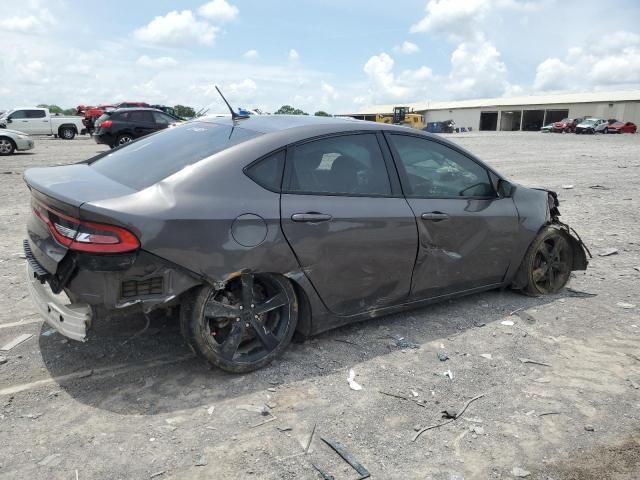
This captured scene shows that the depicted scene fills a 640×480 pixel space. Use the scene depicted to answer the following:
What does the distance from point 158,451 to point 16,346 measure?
1.67 metres

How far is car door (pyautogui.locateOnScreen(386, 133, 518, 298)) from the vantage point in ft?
12.8

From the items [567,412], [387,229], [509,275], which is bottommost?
[567,412]

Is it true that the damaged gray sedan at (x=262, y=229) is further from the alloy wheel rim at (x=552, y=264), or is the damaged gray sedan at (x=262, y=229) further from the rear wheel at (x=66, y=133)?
the rear wheel at (x=66, y=133)

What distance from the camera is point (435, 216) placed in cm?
391

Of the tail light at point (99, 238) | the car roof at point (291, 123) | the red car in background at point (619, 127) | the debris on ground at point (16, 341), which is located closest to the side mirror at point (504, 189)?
the car roof at point (291, 123)

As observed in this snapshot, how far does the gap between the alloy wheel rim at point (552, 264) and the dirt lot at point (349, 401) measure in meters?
0.35

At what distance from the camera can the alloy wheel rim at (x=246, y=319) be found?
3209 millimetres

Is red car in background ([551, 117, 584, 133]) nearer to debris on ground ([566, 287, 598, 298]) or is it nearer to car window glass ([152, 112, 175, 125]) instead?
car window glass ([152, 112, 175, 125])

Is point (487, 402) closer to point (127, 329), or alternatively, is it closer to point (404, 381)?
point (404, 381)

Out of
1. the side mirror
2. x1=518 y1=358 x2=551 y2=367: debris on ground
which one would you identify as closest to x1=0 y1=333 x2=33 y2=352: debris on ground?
x1=518 y1=358 x2=551 y2=367: debris on ground

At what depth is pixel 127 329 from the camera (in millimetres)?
3887

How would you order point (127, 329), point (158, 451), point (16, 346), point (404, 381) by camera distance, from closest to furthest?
point (158, 451), point (404, 381), point (16, 346), point (127, 329)

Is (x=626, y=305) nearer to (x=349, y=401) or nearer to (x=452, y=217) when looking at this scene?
(x=452, y=217)

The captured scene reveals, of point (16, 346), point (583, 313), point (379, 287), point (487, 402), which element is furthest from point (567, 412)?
point (16, 346)
